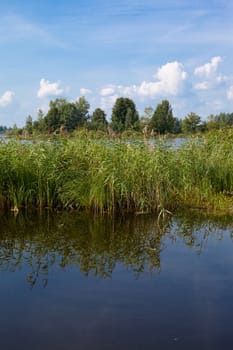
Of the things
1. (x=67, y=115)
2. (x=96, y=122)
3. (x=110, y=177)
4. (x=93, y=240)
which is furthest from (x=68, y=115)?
(x=93, y=240)

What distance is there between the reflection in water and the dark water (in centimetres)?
2

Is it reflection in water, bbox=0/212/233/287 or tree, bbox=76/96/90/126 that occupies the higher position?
tree, bbox=76/96/90/126

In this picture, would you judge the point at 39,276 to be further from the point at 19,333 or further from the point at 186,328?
the point at 186,328

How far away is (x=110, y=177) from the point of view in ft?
23.9

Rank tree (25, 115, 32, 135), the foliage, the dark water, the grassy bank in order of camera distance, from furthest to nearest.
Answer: the foliage → tree (25, 115, 32, 135) → the grassy bank → the dark water

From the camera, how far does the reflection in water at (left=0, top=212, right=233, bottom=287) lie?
486 cm

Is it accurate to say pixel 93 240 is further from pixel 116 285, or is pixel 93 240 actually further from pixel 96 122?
pixel 96 122

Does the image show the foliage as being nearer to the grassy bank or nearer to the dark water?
the grassy bank

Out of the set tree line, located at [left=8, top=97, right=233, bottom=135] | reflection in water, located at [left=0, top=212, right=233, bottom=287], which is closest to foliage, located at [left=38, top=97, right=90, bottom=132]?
tree line, located at [left=8, top=97, right=233, bottom=135]

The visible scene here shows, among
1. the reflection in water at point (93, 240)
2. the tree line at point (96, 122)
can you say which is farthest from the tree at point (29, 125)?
the reflection in water at point (93, 240)

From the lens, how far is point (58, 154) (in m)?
7.95

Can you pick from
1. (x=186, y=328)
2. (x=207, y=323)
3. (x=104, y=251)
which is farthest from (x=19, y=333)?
(x=104, y=251)

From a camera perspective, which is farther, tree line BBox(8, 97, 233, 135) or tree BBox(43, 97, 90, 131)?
tree BBox(43, 97, 90, 131)

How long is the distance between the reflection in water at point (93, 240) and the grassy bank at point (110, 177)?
1.78ft
